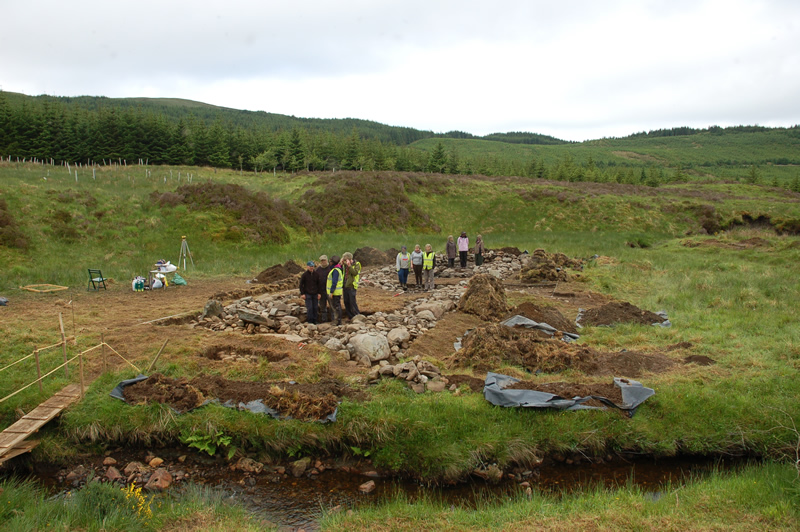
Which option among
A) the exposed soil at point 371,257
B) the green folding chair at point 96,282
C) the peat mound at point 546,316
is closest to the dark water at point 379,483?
the peat mound at point 546,316

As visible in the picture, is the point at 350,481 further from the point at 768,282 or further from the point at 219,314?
the point at 768,282

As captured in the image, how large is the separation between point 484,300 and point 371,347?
4803 mm

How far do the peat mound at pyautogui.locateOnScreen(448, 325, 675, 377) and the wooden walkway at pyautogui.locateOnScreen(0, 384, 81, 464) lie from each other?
7256 millimetres

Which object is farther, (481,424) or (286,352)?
(286,352)

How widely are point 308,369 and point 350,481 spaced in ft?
9.46

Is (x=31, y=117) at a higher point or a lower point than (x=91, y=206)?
higher

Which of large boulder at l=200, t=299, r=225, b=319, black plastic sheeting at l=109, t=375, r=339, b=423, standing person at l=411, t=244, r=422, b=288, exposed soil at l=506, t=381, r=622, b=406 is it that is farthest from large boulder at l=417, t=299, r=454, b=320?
black plastic sheeting at l=109, t=375, r=339, b=423

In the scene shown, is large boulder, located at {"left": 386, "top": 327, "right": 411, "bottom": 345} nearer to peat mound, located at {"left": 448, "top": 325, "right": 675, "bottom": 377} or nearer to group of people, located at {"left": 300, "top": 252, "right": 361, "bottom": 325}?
peat mound, located at {"left": 448, "top": 325, "right": 675, "bottom": 377}

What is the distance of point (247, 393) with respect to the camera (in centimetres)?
816

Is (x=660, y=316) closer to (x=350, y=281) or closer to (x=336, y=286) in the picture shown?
(x=350, y=281)

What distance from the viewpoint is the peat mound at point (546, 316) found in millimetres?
12493

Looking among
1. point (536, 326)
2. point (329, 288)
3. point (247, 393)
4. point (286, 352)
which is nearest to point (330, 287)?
point (329, 288)

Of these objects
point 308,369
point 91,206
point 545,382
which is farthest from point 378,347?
point 91,206

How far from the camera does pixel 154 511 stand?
591 centimetres
